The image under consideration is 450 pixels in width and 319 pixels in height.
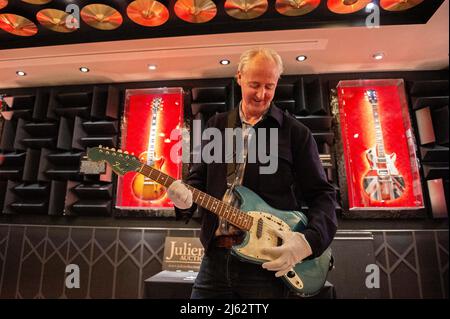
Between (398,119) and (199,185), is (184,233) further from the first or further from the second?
(398,119)

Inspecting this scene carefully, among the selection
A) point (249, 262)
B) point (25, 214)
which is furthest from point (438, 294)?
point (25, 214)

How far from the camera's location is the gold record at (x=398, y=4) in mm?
2529

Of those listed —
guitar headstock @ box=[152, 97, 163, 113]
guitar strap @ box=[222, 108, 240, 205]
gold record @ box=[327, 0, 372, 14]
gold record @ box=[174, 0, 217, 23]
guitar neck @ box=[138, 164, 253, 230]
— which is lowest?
guitar neck @ box=[138, 164, 253, 230]

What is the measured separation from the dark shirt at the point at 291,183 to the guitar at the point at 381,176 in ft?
7.13

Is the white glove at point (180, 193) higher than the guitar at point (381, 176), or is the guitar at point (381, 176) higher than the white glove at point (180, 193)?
the guitar at point (381, 176)

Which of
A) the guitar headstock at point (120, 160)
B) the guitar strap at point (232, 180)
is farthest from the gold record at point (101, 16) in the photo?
the guitar strap at point (232, 180)

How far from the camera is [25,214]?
3705mm

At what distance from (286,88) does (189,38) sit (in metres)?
1.41

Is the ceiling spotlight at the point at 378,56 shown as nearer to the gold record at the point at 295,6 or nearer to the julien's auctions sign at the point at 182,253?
the gold record at the point at 295,6

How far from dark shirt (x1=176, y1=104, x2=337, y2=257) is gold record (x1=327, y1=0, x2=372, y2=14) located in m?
1.76

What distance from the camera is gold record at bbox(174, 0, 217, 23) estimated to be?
2.58 meters

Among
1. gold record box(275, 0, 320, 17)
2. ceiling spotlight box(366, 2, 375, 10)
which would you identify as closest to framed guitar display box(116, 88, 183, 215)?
gold record box(275, 0, 320, 17)

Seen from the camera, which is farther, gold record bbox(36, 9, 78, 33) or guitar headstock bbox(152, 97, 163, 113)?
guitar headstock bbox(152, 97, 163, 113)

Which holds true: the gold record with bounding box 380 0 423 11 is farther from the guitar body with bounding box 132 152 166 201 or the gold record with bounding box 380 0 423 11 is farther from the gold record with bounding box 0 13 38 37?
the gold record with bounding box 0 13 38 37
